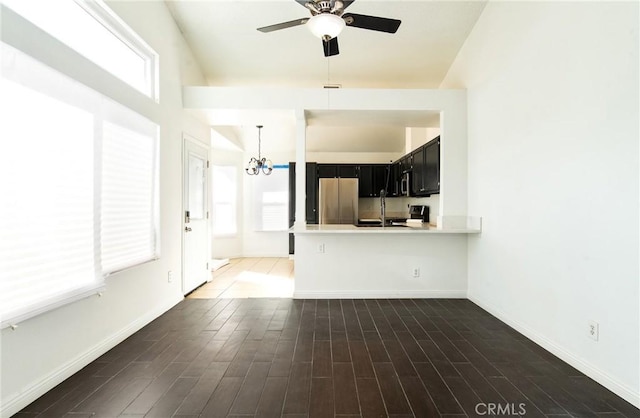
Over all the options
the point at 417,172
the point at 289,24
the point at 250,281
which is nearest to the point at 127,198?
the point at 289,24

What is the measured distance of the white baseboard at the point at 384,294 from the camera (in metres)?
3.73

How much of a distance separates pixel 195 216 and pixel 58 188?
2347 millimetres

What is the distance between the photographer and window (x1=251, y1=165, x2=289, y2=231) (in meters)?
7.01

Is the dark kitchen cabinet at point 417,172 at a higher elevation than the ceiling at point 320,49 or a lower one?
lower

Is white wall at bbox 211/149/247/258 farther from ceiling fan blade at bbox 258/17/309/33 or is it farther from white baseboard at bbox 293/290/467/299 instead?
ceiling fan blade at bbox 258/17/309/33

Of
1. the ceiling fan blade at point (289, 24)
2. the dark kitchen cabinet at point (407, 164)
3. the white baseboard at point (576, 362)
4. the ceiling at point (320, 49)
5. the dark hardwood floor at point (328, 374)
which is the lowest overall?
the dark hardwood floor at point (328, 374)

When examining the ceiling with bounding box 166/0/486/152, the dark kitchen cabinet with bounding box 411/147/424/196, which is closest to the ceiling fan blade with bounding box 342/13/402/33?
the ceiling with bounding box 166/0/486/152

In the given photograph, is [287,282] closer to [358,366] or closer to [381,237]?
[381,237]

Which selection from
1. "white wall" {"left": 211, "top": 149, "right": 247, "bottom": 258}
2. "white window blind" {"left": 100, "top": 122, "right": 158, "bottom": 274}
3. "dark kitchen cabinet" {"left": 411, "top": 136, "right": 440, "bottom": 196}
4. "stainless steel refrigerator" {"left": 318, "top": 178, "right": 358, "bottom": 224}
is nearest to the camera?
"white window blind" {"left": 100, "top": 122, "right": 158, "bottom": 274}

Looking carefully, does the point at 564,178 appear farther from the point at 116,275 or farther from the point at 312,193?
the point at 312,193

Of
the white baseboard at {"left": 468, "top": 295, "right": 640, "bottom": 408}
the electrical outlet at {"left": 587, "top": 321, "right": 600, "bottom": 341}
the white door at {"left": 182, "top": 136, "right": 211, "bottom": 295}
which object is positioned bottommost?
the white baseboard at {"left": 468, "top": 295, "right": 640, "bottom": 408}

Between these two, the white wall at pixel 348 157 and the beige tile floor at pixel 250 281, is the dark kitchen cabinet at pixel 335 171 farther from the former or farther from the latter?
the beige tile floor at pixel 250 281

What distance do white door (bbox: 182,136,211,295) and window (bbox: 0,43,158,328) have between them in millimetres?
1113

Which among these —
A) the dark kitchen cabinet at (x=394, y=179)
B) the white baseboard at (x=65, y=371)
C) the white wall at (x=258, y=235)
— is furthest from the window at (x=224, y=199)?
the white baseboard at (x=65, y=371)
